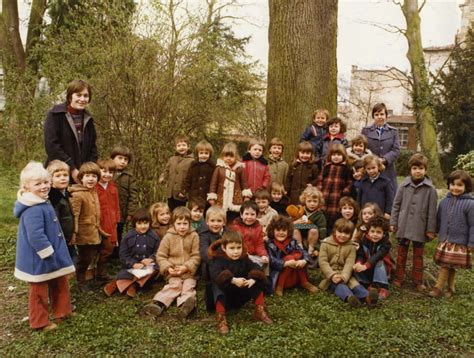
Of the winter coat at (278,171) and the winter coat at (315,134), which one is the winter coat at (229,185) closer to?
the winter coat at (278,171)

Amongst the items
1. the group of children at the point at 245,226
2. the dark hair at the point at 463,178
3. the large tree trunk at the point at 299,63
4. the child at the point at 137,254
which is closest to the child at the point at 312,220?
the group of children at the point at 245,226

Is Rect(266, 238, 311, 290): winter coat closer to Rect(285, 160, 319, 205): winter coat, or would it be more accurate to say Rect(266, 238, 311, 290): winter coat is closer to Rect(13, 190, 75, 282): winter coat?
Rect(285, 160, 319, 205): winter coat

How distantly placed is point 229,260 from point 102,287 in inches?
68.9

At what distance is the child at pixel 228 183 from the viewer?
6.01 metres

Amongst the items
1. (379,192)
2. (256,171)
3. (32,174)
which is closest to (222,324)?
(32,174)

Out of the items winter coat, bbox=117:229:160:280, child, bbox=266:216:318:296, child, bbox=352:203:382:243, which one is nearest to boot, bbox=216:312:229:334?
child, bbox=266:216:318:296

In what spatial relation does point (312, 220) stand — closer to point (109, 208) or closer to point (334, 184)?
point (334, 184)

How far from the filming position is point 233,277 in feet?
14.8

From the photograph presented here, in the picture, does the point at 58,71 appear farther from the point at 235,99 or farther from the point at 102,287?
the point at 102,287

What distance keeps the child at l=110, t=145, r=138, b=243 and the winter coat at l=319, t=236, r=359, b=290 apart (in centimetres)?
249

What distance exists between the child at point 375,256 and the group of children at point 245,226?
0.5 inches

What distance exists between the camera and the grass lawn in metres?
4.02

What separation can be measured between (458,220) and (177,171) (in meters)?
3.64

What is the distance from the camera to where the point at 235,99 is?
8.24m
